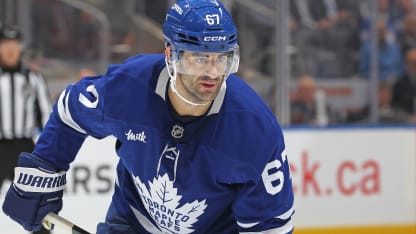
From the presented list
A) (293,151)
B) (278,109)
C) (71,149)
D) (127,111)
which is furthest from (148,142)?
(278,109)

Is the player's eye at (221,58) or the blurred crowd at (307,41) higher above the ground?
the player's eye at (221,58)

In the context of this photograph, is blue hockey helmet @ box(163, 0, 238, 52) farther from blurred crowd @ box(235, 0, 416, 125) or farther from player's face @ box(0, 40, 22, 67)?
blurred crowd @ box(235, 0, 416, 125)

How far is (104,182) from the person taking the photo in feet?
14.1

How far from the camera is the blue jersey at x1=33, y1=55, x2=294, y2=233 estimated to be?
212cm

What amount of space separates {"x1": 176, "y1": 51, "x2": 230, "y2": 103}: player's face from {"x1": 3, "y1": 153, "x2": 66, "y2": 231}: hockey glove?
0.52 meters

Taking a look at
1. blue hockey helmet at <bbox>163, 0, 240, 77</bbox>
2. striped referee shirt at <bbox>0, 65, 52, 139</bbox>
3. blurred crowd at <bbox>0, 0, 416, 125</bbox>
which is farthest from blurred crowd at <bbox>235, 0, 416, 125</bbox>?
blue hockey helmet at <bbox>163, 0, 240, 77</bbox>

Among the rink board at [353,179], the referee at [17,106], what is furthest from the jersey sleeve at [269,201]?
the referee at [17,106]

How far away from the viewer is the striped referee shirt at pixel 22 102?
4.56 metres

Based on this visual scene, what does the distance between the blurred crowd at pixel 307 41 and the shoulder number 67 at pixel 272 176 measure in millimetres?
2785

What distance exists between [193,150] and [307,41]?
3.15m

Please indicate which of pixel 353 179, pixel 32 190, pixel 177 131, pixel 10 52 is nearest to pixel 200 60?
pixel 177 131

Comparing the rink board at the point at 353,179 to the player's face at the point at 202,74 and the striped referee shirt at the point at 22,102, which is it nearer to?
the striped referee shirt at the point at 22,102

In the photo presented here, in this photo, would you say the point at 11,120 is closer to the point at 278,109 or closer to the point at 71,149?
the point at 278,109

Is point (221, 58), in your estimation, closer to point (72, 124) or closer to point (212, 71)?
point (212, 71)
